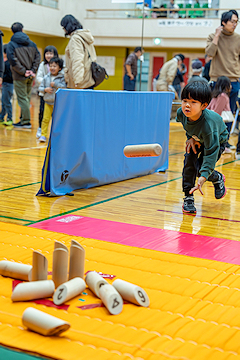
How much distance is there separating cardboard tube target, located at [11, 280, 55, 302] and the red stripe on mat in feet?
2.67

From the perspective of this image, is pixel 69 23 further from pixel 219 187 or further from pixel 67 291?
pixel 67 291

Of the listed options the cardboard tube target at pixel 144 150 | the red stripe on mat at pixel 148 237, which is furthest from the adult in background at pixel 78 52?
the cardboard tube target at pixel 144 150

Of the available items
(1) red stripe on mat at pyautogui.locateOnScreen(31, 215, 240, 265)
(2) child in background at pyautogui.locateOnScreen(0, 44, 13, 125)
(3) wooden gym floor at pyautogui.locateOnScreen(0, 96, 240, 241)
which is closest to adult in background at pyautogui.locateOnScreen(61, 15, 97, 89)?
(3) wooden gym floor at pyautogui.locateOnScreen(0, 96, 240, 241)

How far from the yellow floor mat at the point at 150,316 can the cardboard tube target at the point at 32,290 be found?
29 millimetres

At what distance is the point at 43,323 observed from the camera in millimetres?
1394

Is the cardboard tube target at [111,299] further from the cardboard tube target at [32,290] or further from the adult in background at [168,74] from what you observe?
the adult in background at [168,74]

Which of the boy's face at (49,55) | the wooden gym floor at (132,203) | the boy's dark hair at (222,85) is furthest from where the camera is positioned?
the boy's face at (49,55)

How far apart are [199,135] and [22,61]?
4.65 metres

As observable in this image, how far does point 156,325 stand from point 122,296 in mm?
191

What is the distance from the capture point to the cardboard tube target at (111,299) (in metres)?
1.57

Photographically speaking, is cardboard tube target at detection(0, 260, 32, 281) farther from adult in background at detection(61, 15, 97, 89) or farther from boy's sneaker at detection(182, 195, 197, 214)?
adult in background at detection(61, 15, 97, 89)

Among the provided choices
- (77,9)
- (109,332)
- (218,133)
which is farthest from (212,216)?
(77,9)

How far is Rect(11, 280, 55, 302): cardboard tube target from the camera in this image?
1602 mm

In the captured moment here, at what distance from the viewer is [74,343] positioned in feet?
4.52
